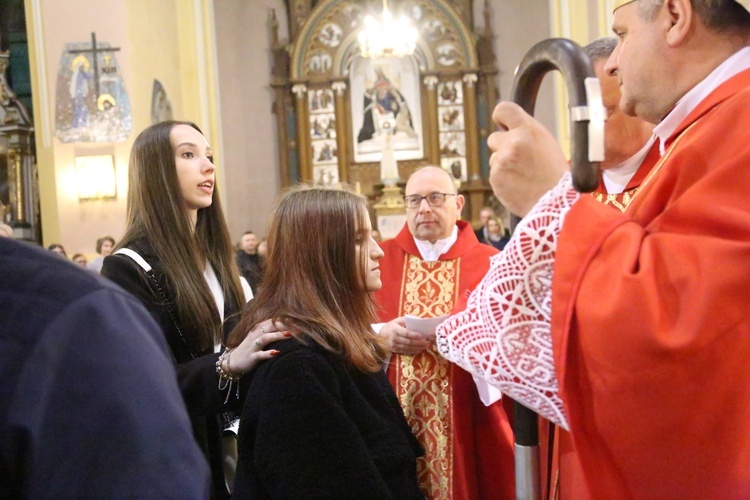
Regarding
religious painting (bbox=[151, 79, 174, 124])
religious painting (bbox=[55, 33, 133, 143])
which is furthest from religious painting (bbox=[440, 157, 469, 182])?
religious painting (bbox=[55, 33, 133, 143])

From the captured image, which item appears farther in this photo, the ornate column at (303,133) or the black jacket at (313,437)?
the ornate column at (303,133)

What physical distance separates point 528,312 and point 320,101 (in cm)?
1365

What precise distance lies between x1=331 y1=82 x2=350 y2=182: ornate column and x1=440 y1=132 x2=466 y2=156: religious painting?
1.81 m

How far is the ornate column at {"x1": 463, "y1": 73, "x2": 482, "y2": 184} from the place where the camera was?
1423cm

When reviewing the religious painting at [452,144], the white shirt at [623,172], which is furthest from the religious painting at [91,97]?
the white shirt at [623,172]

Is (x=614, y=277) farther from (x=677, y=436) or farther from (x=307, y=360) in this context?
(x=307, y=360)

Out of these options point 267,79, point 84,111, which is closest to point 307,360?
point 84,111

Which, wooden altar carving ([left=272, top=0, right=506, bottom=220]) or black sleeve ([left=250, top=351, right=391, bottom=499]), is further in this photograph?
wooden altar carving ([left=272, top=0, right=506, bottom=220])

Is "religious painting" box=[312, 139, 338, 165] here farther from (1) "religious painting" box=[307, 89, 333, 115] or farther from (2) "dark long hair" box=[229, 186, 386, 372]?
(2) "dark long hair" box=[229, 186, 386, 372]

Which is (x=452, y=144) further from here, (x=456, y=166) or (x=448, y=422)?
(x=448, y=422)

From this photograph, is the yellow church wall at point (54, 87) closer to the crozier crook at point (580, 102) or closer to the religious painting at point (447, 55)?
the religious painting at point (447, 55)

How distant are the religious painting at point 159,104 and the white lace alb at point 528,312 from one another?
1030 centimetres

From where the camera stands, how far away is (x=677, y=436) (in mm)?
1094

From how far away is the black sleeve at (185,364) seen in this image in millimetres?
2186
